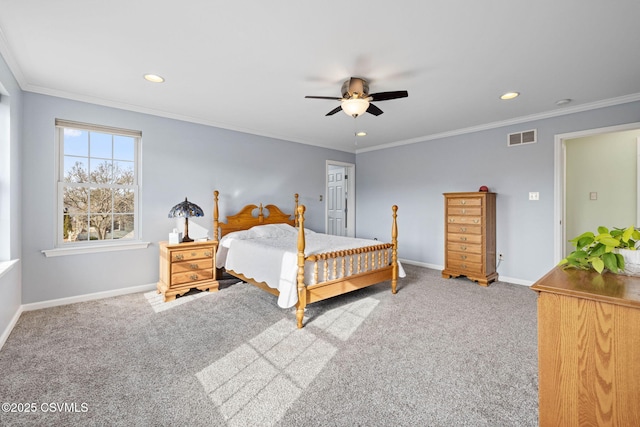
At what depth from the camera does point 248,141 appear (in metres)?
4.77

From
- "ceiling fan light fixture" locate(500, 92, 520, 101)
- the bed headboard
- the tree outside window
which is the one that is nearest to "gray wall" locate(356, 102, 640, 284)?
"ceiling fan light fixture" locate(500, 92, 520, 101)

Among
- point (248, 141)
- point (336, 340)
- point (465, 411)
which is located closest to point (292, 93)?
point (248, 141)

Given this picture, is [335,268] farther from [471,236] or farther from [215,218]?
[471,236]

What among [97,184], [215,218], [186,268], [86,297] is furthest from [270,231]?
[86,297]

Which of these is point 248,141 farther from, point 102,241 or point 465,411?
point 465,411

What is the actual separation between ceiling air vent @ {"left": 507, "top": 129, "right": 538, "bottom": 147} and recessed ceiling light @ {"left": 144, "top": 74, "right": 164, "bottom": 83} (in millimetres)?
4571

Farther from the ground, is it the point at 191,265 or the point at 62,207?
the point at 62,207

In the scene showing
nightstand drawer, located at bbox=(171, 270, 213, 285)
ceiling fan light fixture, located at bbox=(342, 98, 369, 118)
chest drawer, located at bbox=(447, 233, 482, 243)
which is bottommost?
nightstand drawer, located at bbox=(171, 270, 213, 285)

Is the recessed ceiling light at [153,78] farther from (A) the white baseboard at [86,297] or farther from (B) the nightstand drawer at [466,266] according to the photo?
(B) the nightstand drawer at [466,266]

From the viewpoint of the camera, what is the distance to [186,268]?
3637 mm

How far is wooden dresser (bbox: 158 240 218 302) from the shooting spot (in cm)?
351

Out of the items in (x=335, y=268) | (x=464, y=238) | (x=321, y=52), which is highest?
(x=321, y=52)

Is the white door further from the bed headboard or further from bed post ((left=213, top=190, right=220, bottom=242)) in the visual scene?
bed post ((left=213, top=190, right=220, bottom=242))

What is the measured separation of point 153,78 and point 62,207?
1885mm
